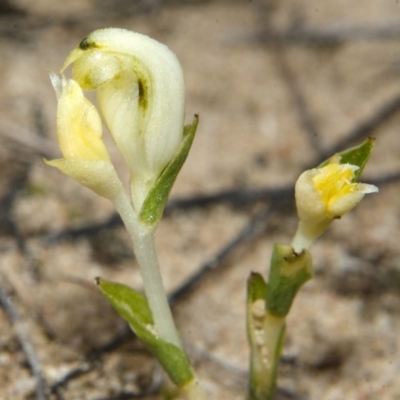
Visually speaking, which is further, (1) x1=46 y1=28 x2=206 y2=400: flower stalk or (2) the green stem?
(2) the green stem

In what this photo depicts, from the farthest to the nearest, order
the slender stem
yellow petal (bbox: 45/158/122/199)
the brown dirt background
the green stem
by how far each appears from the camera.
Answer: the brown dirt background
the green stem
the slender stem
yellow petal (bbox: 45/158/122/199)

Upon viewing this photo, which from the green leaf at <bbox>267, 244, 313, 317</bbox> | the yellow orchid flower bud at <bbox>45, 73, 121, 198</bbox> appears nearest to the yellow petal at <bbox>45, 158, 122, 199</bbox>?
the yellow orchid flower bud at <bbox>45, 73, 121, 198</bbox>

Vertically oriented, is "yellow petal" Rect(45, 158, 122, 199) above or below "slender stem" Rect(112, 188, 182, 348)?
above

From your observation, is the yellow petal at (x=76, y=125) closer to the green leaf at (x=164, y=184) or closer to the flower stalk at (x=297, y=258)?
the green leaf at (x=164, y=184)

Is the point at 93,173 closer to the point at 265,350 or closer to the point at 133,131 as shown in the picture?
the point at 133,131

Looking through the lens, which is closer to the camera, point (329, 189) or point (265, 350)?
point (329, 189)

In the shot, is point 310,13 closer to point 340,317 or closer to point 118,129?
point 340,317

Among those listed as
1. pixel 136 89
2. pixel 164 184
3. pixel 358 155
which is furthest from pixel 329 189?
pixel 136 89

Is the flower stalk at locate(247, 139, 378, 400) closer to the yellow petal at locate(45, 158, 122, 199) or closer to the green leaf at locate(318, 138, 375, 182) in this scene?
the green leaf at locate(318, 138, 375, 182)
